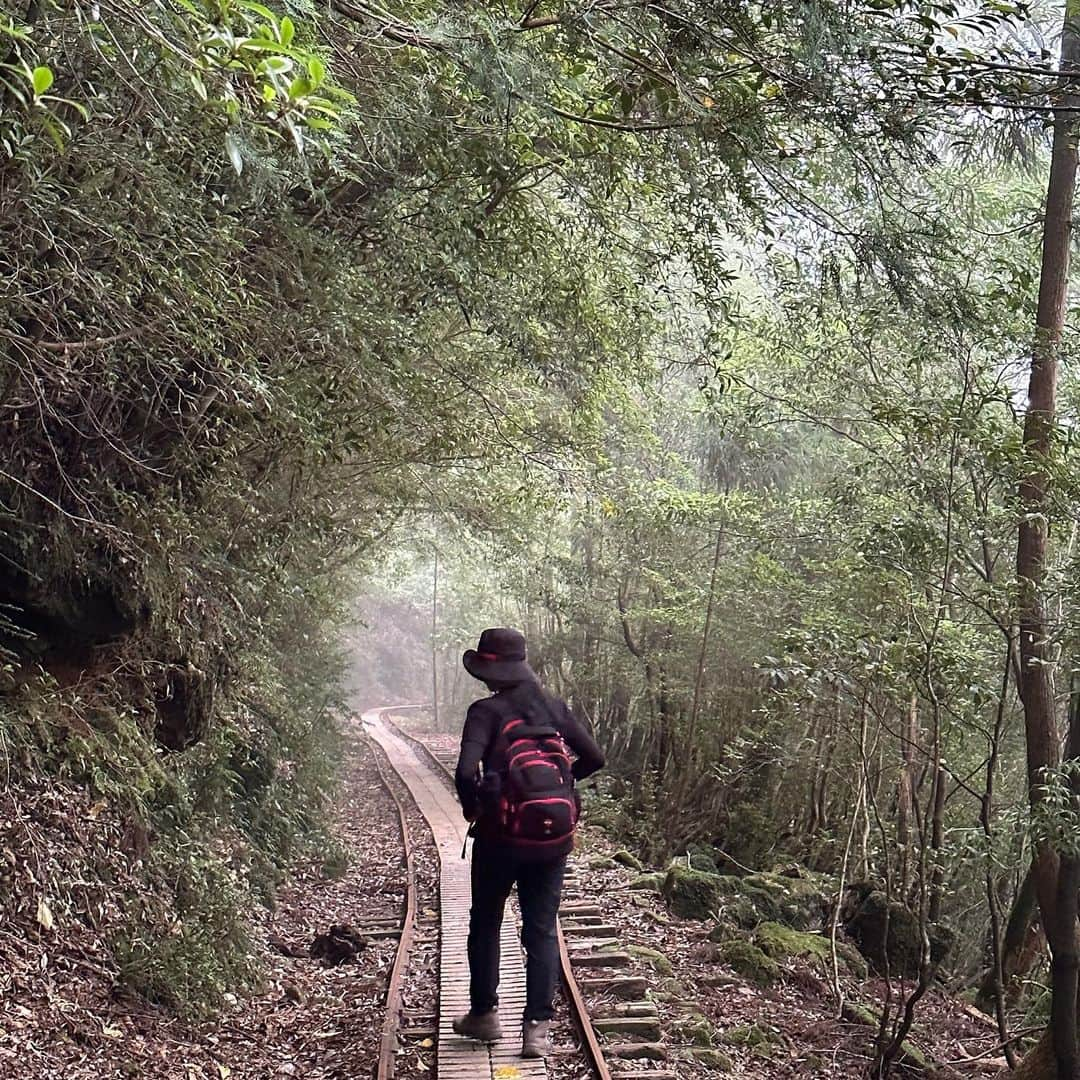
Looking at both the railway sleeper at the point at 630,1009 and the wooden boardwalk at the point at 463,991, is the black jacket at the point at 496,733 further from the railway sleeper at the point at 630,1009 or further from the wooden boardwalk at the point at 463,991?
the railway sleeper at the point at 630,1009

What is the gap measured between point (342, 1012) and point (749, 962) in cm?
353

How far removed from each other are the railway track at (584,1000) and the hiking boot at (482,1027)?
6cm

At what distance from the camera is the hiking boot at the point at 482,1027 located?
17.2ft

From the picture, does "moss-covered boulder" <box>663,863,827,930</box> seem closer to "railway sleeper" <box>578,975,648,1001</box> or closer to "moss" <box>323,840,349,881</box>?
"railway sleeper" <box>578,975,648,1001</box>

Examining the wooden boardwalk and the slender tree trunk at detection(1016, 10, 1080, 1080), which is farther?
the slender tree trunk at detection(1016, 10, 1080, 1080)

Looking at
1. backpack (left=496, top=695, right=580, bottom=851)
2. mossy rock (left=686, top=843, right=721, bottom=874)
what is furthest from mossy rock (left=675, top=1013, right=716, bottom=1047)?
mossy rock (left=686, top=843, right=721, bottom=874)

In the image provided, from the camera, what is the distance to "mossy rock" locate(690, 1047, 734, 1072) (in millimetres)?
5957

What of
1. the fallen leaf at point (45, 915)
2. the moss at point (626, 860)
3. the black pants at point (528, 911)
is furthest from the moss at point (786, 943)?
the fallen leaf at point (45, 915)

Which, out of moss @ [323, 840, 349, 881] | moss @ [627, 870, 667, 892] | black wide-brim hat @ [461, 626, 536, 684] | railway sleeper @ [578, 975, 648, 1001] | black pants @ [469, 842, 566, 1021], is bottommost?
moss @ [323, 840, 349, 881]

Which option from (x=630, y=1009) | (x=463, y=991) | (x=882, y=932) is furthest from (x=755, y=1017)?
(x=882, y=932)

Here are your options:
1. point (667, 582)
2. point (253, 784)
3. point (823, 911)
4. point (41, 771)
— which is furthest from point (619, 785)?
point (41, 771)

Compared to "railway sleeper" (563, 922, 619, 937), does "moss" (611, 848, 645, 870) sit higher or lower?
lower

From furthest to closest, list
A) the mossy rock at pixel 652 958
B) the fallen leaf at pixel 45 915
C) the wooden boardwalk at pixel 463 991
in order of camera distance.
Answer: the mossy rock at pixel 652 958 → the fallen leaf at pixel 45 915 → the wooden boardwalk at pixel 463 991

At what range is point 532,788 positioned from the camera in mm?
4750
